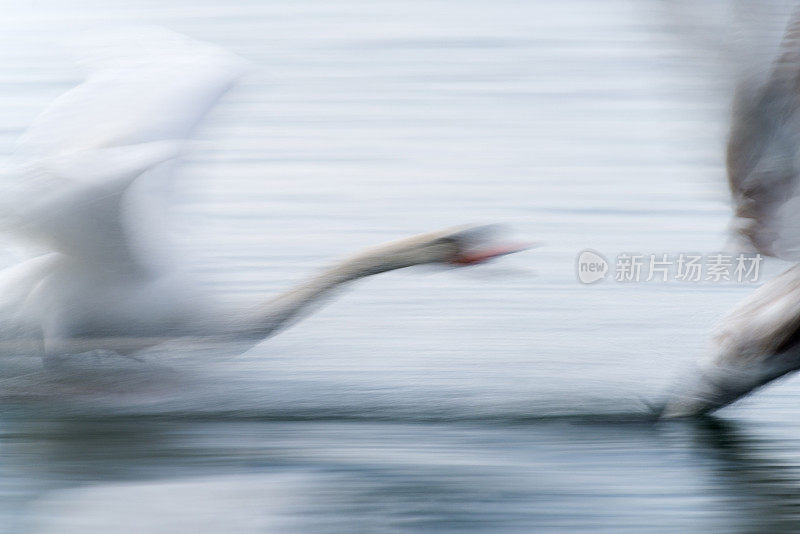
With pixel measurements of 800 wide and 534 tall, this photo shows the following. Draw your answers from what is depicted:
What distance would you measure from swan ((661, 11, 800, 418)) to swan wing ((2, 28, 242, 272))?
137 centimetres

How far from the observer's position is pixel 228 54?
12.4 feet

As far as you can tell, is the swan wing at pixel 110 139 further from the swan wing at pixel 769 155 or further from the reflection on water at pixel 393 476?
the swan wing at pixel 769 155

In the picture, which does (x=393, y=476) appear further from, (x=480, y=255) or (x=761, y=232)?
(x=761, y=232)

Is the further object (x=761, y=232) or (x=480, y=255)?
(x=480, y=255)

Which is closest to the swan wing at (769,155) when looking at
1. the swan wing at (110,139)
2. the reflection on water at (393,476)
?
the reflection on water at (393,476)

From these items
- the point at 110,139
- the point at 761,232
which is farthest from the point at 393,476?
the point at 110,139

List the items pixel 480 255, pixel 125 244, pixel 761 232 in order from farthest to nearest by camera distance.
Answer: pixel 480 255
pixel 125 244
pixel 761 232

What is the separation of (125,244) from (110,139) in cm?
30

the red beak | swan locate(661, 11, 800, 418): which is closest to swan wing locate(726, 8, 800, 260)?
swan locate(661, 11, 800, 418)

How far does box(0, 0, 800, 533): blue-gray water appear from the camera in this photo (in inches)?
112

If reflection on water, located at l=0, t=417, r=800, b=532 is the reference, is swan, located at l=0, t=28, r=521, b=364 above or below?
above

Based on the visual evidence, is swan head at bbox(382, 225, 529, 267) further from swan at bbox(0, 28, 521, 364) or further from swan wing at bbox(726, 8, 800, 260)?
swan wing at bbox(726, 8, 800, 260)

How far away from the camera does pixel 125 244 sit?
3541mm

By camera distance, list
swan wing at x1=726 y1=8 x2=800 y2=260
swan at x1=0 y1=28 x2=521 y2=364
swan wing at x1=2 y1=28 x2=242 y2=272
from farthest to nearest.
→ swan at x1=0 y1=28 x2=521 y2=364 < swan wing at x1=2 y1=28 x2=242 y2=272 < swan wing at x1=726 y1=8 x2=800 y2=260
